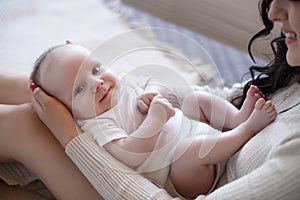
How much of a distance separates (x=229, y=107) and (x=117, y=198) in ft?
1.06

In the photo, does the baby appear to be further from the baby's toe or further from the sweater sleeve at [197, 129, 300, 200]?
the sweater sleeve at [197, 129, 300, 200]

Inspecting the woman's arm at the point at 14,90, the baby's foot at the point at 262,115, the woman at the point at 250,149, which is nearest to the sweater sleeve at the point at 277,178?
the woman at the point at 250,149

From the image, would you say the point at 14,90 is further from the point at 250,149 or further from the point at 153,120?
the point at 250,149

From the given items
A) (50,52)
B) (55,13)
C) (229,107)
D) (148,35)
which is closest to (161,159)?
(229,107)

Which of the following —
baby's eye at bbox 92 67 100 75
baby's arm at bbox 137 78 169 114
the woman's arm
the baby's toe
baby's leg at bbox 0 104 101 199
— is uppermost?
the baby's toe

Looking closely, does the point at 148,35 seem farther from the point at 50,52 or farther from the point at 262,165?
the point at 262,165

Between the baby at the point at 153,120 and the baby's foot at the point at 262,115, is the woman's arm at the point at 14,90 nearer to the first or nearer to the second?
the baby at the point at 153,120

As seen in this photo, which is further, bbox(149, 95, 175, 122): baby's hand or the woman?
bbox(149, 95, 175, 122): baby's hand

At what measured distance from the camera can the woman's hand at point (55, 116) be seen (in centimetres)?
105

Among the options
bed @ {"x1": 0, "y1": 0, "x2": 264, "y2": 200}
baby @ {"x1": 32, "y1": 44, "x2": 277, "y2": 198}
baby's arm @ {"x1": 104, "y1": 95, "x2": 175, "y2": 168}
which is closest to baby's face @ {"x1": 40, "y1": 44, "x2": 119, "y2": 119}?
baby @ {"x1": 32, "y1": 44, "x2": 277, "y2": 198}

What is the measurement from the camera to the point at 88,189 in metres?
A: 1.07

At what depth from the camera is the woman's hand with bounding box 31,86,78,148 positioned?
3.43 feet

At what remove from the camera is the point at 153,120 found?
40.4 inches

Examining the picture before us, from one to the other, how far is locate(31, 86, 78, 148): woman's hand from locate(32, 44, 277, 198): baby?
0.02 metres
